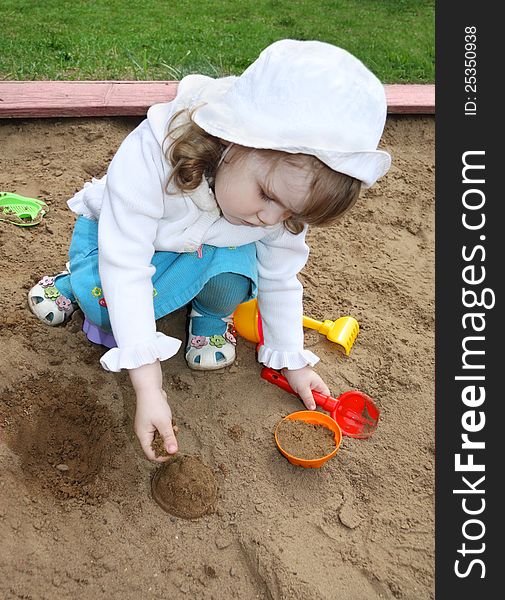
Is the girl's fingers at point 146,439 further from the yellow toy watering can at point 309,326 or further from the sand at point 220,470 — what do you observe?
the yellow toy watering can at point 309,326

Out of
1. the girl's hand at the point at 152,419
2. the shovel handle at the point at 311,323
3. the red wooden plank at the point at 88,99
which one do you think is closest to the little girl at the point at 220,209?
the girl's hand at the point at 152,419

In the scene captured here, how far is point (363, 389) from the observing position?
5.90ft

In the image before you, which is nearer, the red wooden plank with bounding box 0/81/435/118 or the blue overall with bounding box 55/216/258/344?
the blue overall with bounding box 55/216/258/344

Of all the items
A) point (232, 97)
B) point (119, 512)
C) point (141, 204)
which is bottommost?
point (119, 512)

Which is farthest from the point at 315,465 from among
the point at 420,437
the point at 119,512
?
the point at 119,512

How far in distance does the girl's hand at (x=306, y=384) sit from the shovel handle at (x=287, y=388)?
13 mm

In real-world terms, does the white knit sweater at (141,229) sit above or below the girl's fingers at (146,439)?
above

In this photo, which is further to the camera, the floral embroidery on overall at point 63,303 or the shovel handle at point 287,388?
the floral embroidery on overall at point 63,303

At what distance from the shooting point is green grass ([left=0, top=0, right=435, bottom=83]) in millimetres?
3080

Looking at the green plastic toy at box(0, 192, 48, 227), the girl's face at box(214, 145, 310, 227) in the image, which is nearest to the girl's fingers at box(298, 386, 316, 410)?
the girl's face at box(214, 145, 310, 227)

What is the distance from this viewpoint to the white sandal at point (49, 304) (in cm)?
181

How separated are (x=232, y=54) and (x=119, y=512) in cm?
260

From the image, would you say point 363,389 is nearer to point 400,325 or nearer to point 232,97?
point 400,325

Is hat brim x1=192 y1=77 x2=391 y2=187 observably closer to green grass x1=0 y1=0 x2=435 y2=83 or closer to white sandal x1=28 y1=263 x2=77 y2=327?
white sandal x1=28 y1=263 x2=77 y2=327
